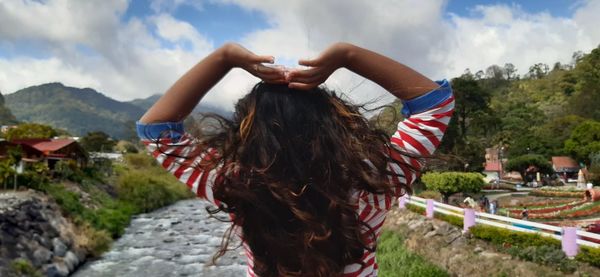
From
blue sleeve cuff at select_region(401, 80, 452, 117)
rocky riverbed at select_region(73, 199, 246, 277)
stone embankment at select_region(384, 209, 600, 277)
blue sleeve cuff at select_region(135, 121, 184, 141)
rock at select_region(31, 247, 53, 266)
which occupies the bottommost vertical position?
rocky riverbed at select_region(73, 199, 246, 277)

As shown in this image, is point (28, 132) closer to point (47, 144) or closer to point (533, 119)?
point (47, 144)

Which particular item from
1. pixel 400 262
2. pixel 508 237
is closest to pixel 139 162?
pixel 400 262

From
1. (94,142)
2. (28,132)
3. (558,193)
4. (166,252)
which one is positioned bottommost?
(166,252)

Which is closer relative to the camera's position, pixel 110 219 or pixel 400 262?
pixel 400 262

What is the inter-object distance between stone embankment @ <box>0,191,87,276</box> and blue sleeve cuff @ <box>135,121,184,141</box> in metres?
11.3

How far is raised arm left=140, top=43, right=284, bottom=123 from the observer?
1.16 m

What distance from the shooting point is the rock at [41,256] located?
12.2m

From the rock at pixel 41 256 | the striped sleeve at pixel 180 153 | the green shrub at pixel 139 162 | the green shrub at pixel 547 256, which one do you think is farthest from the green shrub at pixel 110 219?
the striped sleeve at pixel 180 153

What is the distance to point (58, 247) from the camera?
13469mm

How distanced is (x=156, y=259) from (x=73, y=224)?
4082 millimetres

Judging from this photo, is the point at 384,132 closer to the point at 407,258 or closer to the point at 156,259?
the point at 407,258

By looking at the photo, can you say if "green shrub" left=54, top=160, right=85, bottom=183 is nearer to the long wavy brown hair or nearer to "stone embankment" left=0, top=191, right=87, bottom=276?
"stone embankment" left=0, top=191, right=87, bottom=276

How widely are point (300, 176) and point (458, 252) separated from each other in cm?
954

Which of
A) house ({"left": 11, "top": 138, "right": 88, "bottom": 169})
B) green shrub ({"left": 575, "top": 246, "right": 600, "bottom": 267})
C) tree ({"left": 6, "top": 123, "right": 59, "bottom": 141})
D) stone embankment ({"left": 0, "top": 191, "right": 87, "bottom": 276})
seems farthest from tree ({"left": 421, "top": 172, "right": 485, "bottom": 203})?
tree ({"left": 6, "top": 123, "right": 59, "bottom": 141})
